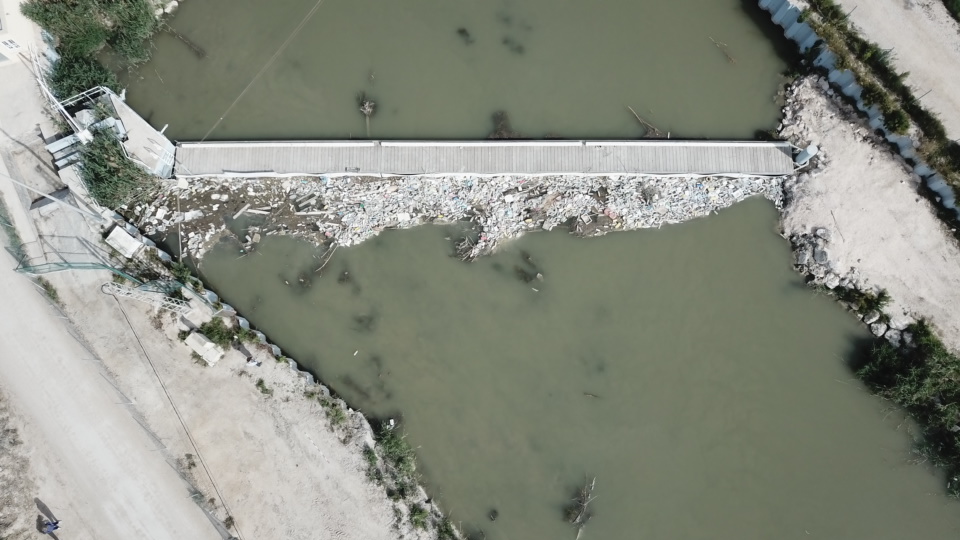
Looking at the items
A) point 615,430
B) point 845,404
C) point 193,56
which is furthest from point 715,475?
point 193,56

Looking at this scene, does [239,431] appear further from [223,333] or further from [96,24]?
[96,24]

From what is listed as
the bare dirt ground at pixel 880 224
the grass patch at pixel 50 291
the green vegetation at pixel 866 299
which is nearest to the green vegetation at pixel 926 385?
the bare dirt ground at pixel 880 224

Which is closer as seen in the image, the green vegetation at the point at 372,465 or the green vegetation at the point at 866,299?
the green vegetation at the point at 372,465

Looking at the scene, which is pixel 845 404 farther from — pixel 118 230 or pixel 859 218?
pixel 118 230

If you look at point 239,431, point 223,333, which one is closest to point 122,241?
point 223,333

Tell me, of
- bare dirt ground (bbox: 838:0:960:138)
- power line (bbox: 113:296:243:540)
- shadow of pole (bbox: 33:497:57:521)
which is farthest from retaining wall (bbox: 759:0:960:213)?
shadow of pole (bbox: 33:497:57:521)

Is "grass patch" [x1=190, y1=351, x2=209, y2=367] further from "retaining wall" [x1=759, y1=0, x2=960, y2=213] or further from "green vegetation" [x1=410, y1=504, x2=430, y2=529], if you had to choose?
"retaining wall" [x1=759, y1=0, x2=960, y2=213]

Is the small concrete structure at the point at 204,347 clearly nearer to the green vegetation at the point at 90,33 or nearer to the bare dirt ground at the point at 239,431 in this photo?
the bare dirt ground at the point at 239,431
